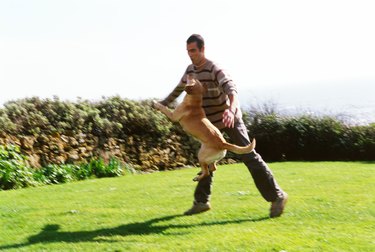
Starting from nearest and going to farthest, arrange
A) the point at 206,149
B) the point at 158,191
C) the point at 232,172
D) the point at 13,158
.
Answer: the point at 206,149, the point at 158,191, the point at 13,158, the point at 232,172

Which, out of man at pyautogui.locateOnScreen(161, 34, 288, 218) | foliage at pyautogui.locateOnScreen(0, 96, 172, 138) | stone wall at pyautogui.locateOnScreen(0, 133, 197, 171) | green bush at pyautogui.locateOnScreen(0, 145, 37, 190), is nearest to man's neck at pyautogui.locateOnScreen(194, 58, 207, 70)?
man at pyautogui.locateOnScreen(161, 34, 288, 218)

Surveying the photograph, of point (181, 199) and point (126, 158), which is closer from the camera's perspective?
point (181, 199)

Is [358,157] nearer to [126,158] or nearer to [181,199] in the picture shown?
[126,158]

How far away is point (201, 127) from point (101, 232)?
1.45 meters

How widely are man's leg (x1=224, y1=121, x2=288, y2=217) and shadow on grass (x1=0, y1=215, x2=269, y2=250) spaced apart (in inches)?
8.1

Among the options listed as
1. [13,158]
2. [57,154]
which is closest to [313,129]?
[57,154]

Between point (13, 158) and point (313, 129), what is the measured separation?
7.89 metres

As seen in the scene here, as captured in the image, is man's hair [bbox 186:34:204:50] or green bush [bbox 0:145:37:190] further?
green bush [bbox 0:145:37:190]

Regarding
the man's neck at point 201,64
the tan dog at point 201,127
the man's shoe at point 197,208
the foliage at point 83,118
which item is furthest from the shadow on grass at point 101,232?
the foliage at point 83,118

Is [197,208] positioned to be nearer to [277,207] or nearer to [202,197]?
[202,197]

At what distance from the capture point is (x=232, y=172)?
1107 cm

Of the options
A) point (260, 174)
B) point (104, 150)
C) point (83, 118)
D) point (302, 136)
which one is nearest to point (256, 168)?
point (260, 174)

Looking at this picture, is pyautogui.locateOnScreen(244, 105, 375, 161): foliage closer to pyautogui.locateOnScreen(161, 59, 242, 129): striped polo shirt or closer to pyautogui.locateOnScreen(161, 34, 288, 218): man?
pyautogui.locateOnScreen(161, 34, 288, 218): man

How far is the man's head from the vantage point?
580cm
